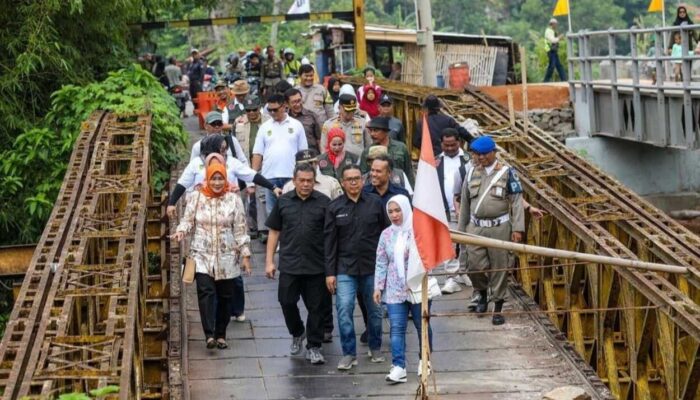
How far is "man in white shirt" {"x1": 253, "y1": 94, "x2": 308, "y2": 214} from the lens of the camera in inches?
604

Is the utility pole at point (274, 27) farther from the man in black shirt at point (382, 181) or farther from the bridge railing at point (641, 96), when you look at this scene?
the man in black shirt at point (382, 181)

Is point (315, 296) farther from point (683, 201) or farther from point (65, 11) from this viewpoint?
point (683, 201)

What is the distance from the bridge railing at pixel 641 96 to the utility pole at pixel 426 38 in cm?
280

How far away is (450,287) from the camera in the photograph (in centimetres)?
1454

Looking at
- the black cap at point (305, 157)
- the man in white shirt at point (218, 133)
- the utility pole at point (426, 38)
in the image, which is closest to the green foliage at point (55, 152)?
the man in white shirt at point (218, 133)

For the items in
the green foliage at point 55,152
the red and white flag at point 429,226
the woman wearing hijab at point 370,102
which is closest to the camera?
the red and white flag at point 429,226

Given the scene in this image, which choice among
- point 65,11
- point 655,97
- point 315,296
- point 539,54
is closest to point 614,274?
point 315,296

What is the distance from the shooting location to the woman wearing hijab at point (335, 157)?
45.4 feet

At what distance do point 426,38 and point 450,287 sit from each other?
33.2 feet

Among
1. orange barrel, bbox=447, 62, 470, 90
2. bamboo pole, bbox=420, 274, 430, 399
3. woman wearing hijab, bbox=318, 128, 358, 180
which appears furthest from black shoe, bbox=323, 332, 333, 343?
orange barrel, bbox=447, 62, 470, 90

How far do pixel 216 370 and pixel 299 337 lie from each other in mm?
820

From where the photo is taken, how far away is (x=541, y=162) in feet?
52.4

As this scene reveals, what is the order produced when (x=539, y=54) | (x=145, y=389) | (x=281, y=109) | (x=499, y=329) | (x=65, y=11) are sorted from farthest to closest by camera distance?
(x=539, y=54)
(x=65, y=11)
(x=281, y=109)
(x=499, y=329)
(x=145, y=389)

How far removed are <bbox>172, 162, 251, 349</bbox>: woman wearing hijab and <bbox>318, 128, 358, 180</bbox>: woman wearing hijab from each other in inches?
71.8
